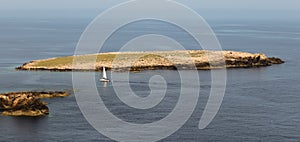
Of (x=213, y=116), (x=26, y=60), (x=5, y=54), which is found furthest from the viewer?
(x=5, y=54)

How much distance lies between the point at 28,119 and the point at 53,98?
15202 millimetres

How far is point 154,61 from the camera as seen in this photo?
14000 centimetres

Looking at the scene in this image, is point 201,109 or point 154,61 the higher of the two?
point 154,61

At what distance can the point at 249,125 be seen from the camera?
77750 mm

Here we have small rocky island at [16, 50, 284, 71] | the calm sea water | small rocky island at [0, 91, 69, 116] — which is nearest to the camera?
the calm sea water

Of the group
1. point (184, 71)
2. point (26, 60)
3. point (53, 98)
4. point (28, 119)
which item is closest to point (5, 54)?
point (26, 60)

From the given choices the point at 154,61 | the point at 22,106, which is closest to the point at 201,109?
the point at 22,106

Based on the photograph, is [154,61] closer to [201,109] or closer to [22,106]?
[201,109]

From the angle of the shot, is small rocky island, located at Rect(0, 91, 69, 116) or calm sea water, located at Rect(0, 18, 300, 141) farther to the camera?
small rocky island, located at Rect(0, 91, 69, 116)

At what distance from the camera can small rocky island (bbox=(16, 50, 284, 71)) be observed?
134m

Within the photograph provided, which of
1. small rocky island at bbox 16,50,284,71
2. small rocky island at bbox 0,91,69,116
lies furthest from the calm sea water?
small rocky island at bbox 16,50,284,71

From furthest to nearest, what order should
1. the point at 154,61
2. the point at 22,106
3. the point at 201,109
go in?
1. the point at 154,61
2. the point at 201,109
3. the point at 22,106

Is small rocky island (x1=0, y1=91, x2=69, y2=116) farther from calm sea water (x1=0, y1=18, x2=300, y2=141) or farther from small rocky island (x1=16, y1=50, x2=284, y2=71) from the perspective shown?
small rocky island (x1=16, y1=50, x2=284, y2=71)

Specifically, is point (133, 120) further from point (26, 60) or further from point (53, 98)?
point (26, 60)
